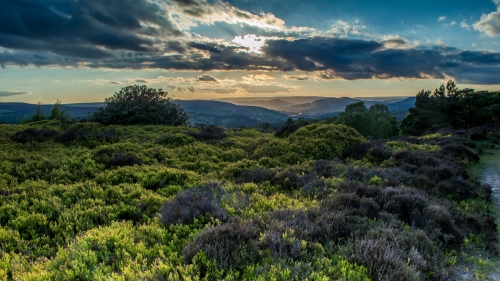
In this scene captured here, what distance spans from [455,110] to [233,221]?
181 ft

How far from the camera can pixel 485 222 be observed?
638 cm

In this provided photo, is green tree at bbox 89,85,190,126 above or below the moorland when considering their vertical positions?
above

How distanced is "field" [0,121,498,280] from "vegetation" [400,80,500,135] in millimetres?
42696

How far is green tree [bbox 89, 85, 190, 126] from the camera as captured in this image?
80.1ft

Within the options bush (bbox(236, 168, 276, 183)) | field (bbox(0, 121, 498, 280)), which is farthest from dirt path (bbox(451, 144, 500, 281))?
bush (bbox(236, 168, 276, 183))

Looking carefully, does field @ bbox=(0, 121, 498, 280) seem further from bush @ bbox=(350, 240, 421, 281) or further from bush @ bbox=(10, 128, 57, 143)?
bush @ bbox=(10, 128, 57, 143)

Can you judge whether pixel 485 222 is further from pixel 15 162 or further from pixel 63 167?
pixel 15 162

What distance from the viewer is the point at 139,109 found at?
990 inches

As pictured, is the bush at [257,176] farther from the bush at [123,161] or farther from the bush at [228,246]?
the bush at [228,246]

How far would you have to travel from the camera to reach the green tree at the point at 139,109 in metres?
24.4

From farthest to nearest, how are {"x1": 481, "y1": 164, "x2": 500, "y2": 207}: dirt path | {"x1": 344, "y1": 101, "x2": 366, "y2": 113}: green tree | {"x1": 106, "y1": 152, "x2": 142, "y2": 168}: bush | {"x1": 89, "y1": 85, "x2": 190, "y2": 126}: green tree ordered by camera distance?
{"x1": 344, "y1": 101, "x2": 366, "y2": 113}: green tree → {"x1": 89, "y1": 85, "x2": 190, "y2": 126}: green tree → {"x1": 106, "y1": 152, "x2": 142, "y2": 168}: bush → {"x1": 481, "y1": 164, "x2": 500, "y2": 207}: dirt path

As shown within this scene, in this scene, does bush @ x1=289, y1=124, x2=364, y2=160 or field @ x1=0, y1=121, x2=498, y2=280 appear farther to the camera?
bush @ x1=289, y1=124, x2=364, y2=160

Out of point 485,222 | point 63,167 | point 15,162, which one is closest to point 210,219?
point 485,222

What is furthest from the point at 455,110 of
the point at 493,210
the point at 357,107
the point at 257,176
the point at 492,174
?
the point at 257,176
